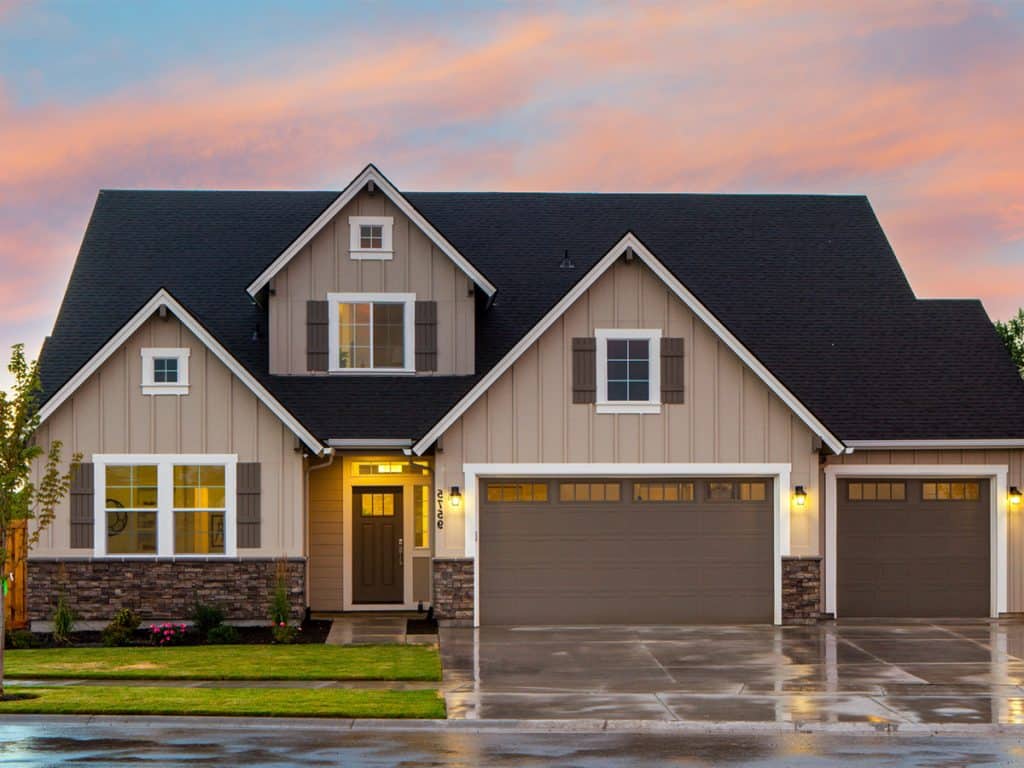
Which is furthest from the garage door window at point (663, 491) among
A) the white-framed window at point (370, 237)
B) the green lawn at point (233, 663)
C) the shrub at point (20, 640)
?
the shrub at point (20, 640)

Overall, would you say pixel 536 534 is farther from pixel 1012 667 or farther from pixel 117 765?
pixel 117 765

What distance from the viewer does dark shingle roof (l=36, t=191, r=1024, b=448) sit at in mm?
24938

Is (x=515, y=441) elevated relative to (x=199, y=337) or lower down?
lower down

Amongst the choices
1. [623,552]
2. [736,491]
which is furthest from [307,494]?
[736,491]

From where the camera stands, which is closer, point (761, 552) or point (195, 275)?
point (761, 552)

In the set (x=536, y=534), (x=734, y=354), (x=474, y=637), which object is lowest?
(x=474, y=637)

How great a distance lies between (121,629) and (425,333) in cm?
766

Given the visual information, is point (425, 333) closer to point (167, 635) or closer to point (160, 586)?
point (160, 586)

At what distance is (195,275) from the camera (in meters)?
27.8

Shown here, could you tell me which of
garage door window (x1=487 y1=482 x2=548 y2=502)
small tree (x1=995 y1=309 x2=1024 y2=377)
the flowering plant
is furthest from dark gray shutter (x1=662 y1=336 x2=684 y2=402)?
small tree (x1=995 y1=309 x2=1024 y2=377)

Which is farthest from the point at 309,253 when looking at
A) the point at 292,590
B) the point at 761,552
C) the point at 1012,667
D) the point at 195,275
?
the point at 1012,667

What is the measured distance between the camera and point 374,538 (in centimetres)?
2516

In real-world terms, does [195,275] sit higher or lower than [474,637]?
higher

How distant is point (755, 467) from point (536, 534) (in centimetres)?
395
